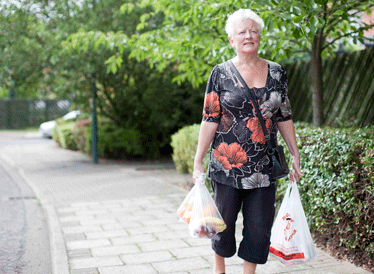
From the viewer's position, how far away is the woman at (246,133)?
277 cm

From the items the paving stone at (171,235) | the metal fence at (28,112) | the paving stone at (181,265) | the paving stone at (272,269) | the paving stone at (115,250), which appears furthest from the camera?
the metal fence at (28,112)

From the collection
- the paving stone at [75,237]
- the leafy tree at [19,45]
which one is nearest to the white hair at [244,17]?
the paving stone at [75,237]

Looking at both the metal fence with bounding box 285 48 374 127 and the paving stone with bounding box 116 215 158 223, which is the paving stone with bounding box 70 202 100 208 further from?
the metal fence with bounding box 285 48 374 127

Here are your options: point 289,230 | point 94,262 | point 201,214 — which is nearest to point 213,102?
point 201,214

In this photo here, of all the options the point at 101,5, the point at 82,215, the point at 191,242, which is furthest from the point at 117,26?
the point at 191,242

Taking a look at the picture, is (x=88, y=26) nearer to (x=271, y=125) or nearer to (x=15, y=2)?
(x=15, y=2)

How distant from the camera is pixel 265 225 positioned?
2.87 metres

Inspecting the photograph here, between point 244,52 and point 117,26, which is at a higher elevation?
point 117,26

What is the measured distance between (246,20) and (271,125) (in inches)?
27.4

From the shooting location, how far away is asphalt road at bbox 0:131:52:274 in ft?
13.8

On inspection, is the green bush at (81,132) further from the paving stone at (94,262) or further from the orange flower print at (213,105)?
the orange flower print at (213,105)

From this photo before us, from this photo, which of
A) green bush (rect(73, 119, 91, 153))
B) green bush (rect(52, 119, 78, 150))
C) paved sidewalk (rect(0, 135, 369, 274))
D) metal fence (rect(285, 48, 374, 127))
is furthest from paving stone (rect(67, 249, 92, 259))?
green bush (rect(52, 119, 78, 150))

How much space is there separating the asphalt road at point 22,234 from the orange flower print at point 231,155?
7.29 ft

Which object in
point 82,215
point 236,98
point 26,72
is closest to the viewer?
point 236,98
